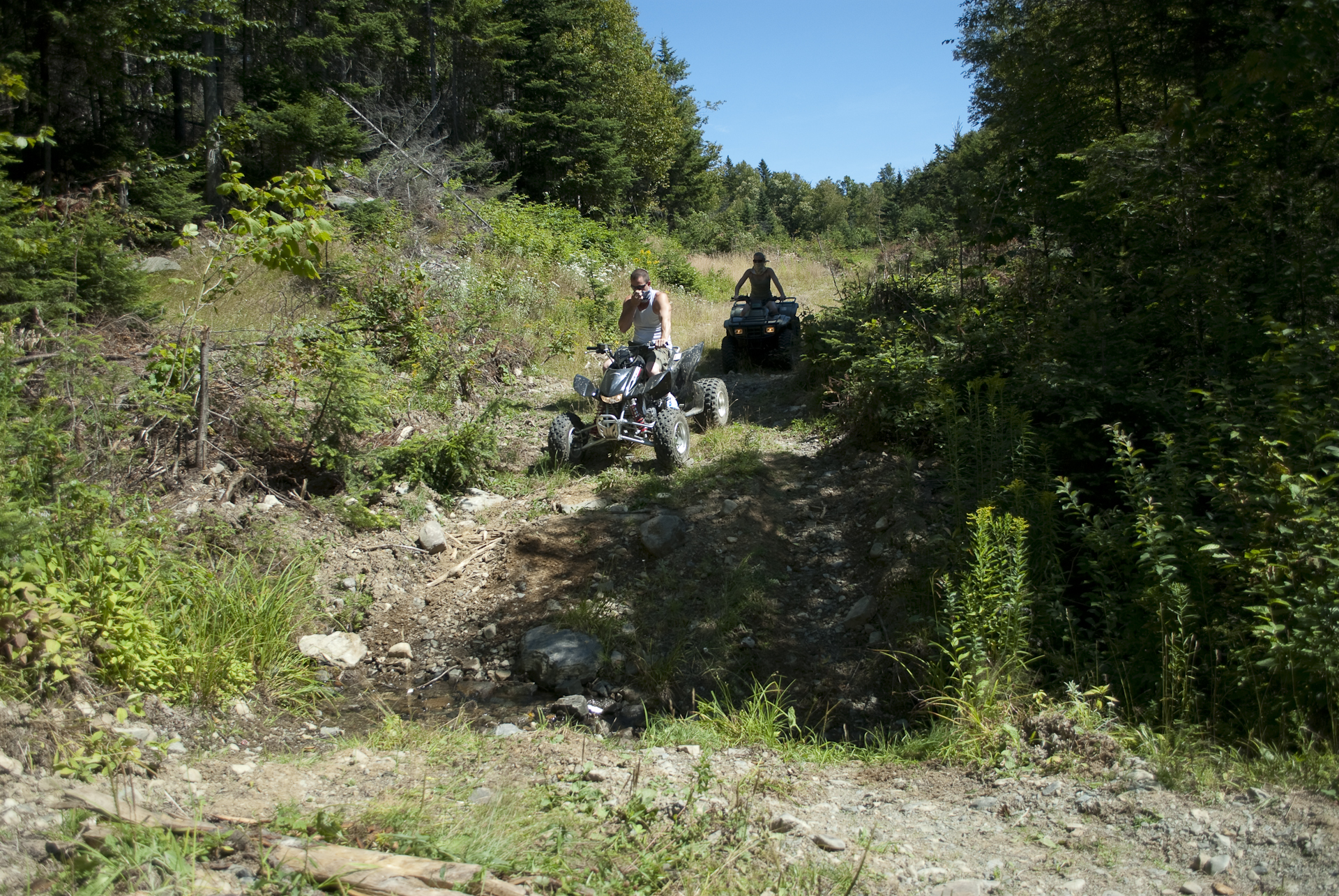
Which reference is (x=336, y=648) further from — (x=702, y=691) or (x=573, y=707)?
(x=702, y=691)

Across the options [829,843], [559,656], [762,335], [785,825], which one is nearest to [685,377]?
[762,335]

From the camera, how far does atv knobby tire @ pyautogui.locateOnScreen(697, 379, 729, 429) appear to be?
8531 millimetres

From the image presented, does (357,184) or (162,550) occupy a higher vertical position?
(357,184)

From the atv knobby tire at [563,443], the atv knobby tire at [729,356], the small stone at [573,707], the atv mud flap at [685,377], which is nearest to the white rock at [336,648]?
the small stone at [573,707]

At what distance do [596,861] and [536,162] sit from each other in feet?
84.7

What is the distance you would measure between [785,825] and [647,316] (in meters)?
5.65

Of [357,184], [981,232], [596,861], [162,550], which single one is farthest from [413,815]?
[357,184]

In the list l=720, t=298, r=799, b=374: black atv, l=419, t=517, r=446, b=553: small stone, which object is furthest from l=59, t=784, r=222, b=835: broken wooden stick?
l=720, t=298, r=799, b=374: black atv

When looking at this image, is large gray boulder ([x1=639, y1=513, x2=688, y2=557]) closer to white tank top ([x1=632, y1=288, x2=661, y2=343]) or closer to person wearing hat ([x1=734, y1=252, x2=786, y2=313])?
white tank top ([x1=632, y1=288, x2=661, y2=343])

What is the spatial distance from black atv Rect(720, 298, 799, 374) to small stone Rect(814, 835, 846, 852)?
895 cm

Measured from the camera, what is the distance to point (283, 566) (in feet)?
17.4

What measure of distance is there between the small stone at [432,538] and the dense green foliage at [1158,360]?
3829mm

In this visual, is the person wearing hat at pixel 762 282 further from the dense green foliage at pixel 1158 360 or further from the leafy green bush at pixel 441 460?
the leafy green bush at pixel 441 460

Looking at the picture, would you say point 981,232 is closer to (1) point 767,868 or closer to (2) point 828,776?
(2) point 828,776
